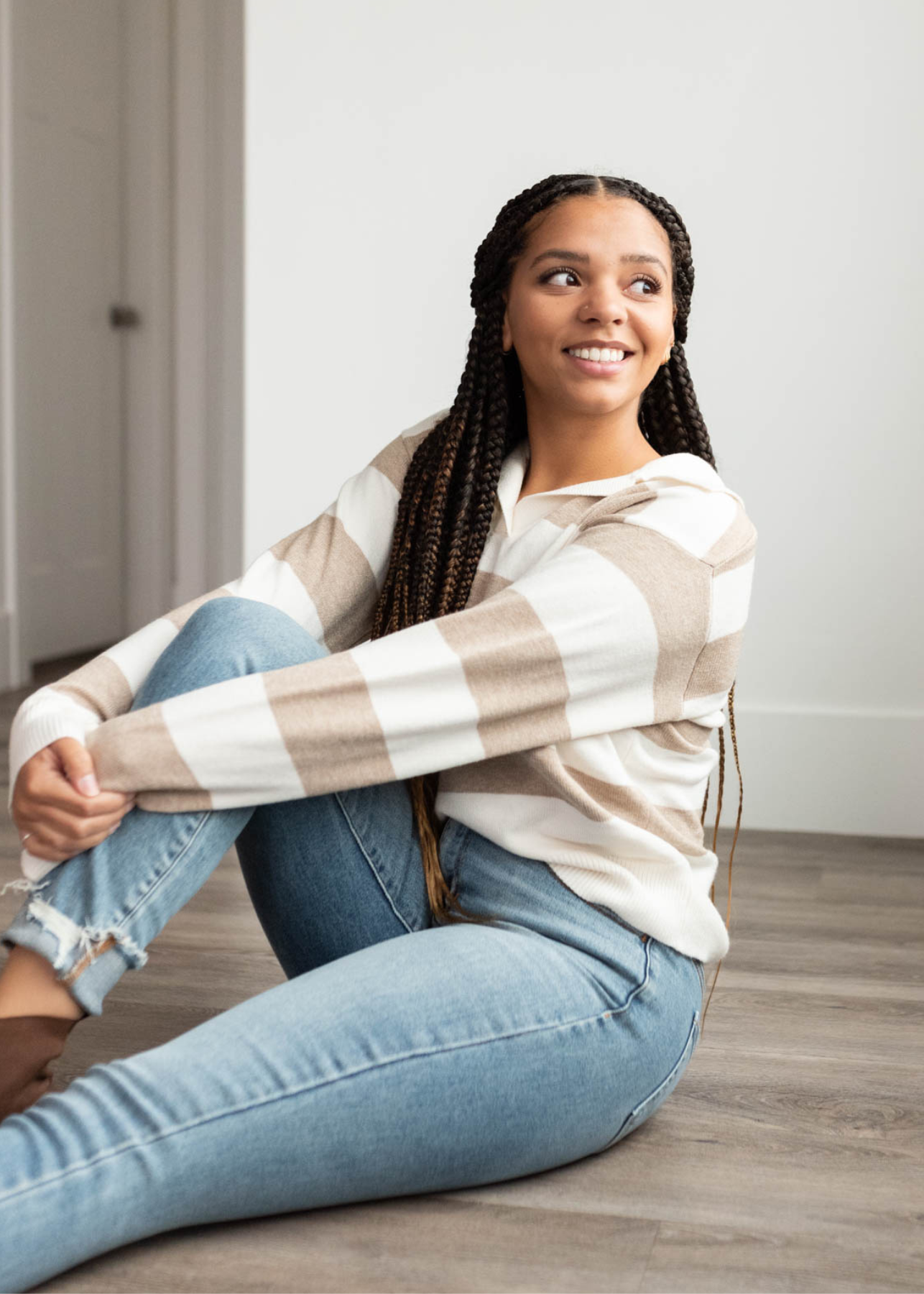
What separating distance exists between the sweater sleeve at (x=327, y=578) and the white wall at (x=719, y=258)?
3.69 ft

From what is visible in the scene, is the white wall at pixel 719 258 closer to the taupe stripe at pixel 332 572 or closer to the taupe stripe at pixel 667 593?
the taupe stripe at pixel 332 572

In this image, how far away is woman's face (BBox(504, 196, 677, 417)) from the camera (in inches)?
49.8

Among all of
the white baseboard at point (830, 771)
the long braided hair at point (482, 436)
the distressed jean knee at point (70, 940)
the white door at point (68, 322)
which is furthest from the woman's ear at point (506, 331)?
the white door at point (68, 322)

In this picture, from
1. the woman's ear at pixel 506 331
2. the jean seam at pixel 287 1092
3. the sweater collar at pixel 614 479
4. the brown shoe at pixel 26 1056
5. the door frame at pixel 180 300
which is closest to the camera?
the jean seam at pixel 287 1092

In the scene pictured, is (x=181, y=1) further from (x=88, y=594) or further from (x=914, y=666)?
(x=914, y=666)

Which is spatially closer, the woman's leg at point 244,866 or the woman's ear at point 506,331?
the woman's leg at point 244,866

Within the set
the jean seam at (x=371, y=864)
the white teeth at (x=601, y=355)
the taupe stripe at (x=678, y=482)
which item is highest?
the white teeth at (x=601, y=355)

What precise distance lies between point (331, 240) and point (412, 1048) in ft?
5.98

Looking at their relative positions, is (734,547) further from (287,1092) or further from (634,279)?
(287,1092)

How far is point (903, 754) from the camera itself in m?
2.53

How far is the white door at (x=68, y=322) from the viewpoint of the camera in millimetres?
3850

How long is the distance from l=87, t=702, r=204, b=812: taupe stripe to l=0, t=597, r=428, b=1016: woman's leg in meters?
0.04

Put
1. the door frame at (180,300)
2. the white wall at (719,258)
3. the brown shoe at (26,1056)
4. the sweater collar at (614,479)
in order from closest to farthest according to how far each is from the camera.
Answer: the brown shoe at (26,1056), the sweater collar at (614,479), the white wall at (719,258), the door frame at (180,300)

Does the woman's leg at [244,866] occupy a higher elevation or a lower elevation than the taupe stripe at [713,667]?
lower
